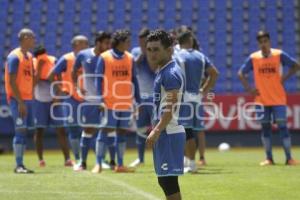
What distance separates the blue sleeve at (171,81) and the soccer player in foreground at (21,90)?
5.16m

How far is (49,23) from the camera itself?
24.0 meters

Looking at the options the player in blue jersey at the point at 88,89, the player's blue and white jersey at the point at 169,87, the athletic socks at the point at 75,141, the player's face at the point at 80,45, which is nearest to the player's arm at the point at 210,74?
the player in blue jersey at the point at 88,89

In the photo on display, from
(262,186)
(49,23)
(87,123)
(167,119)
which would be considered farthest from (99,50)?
(49,23)

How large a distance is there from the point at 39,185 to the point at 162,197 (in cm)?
190

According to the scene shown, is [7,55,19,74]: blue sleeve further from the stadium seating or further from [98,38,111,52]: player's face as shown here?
the stadium seating

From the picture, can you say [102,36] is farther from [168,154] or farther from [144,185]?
[168,154]

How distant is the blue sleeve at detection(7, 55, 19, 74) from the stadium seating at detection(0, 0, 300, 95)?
41.6 feet

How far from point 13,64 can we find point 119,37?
5.60 feet

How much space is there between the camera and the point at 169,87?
18.1ft

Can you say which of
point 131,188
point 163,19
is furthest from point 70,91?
point 163,19

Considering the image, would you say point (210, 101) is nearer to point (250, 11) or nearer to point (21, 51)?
point (250, 11)

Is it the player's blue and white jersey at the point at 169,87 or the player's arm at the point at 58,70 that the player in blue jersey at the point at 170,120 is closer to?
the player's blue and white jersey at the point at 169,87

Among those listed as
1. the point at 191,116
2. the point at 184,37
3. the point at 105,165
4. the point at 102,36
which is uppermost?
the point at 102,36

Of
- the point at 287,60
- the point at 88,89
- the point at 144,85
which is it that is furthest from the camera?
the point at 287,60
